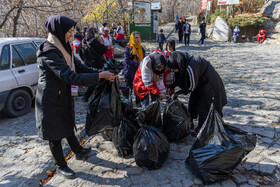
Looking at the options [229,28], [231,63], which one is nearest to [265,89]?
[231,63]

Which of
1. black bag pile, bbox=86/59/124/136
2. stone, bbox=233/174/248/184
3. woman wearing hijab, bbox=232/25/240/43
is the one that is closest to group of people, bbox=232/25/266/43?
woman wearing hijab, bbox=232/25/240/43

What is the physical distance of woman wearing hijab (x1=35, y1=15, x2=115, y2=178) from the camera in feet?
7.52

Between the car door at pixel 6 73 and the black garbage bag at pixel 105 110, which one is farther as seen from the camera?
the car door at pixel 6 73

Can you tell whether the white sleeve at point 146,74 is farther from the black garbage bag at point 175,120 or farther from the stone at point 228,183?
the stone at point 228,183

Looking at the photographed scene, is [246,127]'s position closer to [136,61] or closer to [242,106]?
[242,106]

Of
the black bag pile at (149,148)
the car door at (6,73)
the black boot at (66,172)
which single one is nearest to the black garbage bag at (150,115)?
the black bag pile at (149,148)

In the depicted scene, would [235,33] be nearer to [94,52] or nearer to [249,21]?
[249,21]

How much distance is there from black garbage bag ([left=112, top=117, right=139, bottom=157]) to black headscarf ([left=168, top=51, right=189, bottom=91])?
1.03 meters

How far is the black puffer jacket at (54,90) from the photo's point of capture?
7.50ft

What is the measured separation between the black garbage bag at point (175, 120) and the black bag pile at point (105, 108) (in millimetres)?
966

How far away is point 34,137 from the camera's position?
4.09 metres

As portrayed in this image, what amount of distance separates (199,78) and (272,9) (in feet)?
71.5

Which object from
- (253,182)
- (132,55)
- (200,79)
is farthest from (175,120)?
(132,55)

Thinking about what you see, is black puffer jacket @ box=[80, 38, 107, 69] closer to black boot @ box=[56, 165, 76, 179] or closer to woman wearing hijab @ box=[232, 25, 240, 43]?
black boot @ box=[56, 165, 76, 179]
